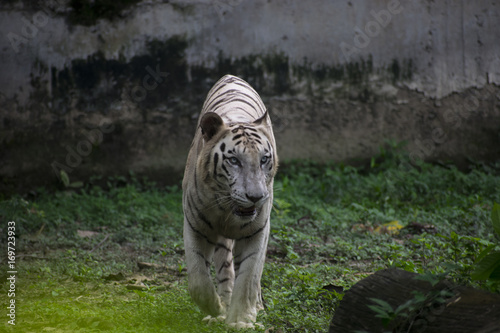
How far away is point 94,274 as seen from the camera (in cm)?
408

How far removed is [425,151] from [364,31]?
199cm

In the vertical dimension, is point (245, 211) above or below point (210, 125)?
below

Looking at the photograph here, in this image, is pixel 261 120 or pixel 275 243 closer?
pixel 261 120

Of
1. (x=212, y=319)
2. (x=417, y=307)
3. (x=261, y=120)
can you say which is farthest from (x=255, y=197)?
(x=417, y=307)

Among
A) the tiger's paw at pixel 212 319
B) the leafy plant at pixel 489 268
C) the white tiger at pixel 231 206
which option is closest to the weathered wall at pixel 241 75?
the white tiger at pixel 231 206

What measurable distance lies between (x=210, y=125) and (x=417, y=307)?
5.98 feet

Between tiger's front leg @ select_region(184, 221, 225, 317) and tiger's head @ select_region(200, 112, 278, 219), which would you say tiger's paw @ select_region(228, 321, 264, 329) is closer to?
tiger's front leg @ select_region(184, 221, 225, 317)

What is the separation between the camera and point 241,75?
7.45m

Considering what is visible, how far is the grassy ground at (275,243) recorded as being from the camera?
126 inches

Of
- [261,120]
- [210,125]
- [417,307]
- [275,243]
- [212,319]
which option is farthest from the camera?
[275,243]

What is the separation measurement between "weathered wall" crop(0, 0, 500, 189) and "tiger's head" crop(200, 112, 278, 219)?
398 centimetres

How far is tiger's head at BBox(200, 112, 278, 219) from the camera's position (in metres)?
3.16

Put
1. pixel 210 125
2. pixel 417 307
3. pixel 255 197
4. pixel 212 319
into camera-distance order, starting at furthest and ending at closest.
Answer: pixel 210 125, pixel 212 319, pixel 255 197, pixel 417 307

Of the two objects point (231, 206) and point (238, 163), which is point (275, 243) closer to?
point (231, 206)
